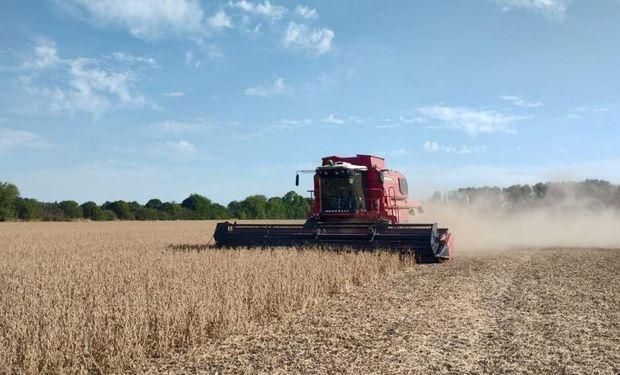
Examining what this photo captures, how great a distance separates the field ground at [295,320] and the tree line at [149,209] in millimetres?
45817

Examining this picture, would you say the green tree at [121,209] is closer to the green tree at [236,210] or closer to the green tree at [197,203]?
the green tree at [197,203]

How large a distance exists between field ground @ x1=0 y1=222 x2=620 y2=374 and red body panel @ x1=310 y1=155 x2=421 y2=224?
17.0ft

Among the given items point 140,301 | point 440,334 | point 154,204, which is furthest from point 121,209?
point 440,334

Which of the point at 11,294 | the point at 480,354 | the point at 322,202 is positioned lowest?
the point at 480,354

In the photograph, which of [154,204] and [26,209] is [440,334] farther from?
[154,204]

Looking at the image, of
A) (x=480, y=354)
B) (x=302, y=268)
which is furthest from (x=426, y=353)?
(x=302, y=268)

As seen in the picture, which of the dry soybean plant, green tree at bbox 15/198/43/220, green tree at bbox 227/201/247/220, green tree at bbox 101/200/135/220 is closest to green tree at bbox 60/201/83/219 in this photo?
green tree at bbox 15/198/43/220

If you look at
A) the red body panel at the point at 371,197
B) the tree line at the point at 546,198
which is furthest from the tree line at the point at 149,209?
the red body panel at the point at 371,197

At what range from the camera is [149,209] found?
235ft

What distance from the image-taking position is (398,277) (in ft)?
35.5

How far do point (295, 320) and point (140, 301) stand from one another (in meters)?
1.73

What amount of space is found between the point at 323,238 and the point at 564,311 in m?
7.50

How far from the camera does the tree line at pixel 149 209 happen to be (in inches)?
2450

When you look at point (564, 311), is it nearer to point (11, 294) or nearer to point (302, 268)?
point (302, 268)
